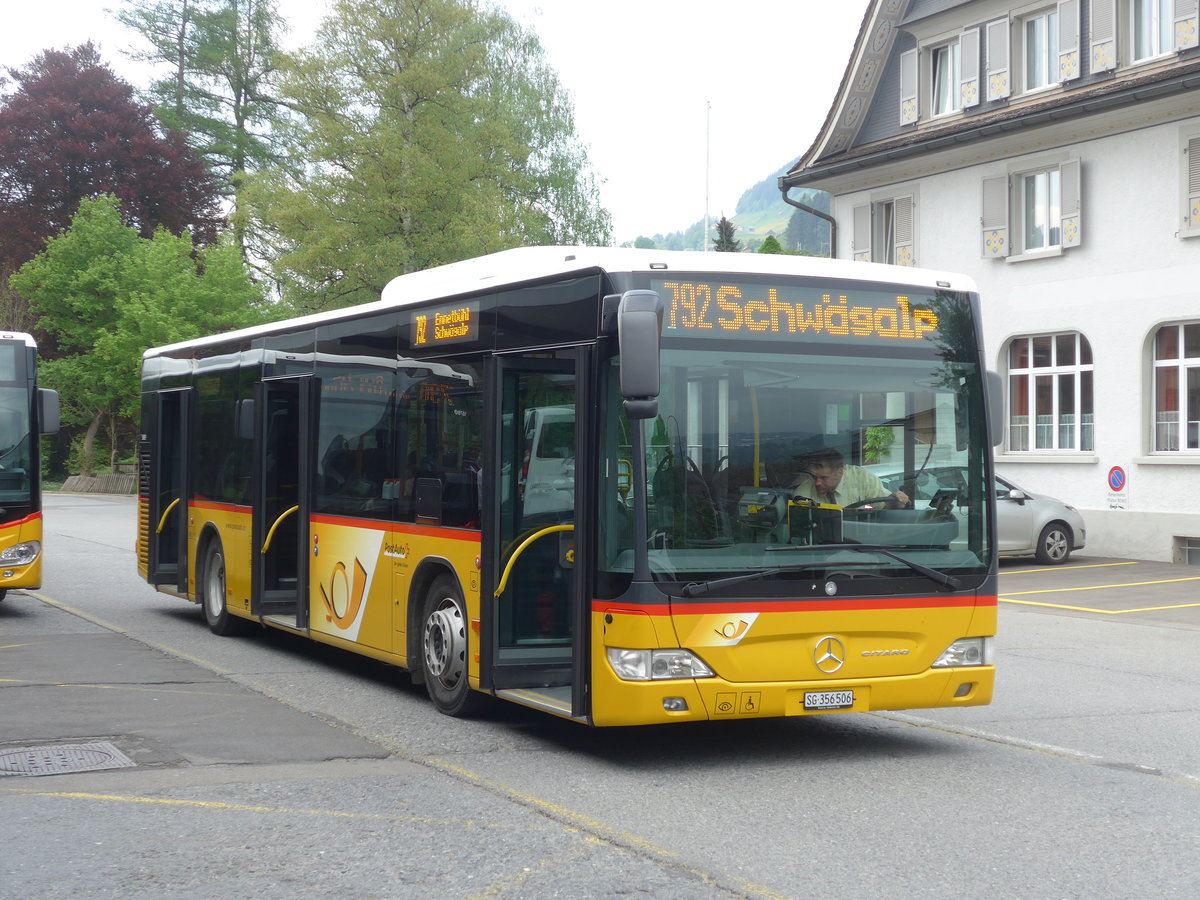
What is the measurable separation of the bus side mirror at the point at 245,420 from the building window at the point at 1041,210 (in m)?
17.3

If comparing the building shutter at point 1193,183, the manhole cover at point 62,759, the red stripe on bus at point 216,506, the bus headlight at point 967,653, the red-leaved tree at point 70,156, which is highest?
the red-leaved tree at point 70,156

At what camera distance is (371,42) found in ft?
139

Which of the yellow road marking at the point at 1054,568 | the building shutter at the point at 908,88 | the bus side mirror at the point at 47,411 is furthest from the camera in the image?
the building shutter at the point at 908,88

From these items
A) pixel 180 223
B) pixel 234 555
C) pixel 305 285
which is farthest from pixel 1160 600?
pixel 180 223

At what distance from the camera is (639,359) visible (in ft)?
23.5

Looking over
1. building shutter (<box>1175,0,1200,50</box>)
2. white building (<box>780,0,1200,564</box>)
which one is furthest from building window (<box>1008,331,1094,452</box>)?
building shutter (<box>1175,0,1200,50</box>)

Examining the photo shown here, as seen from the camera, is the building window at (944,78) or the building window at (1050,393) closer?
the building window at (1050,393)

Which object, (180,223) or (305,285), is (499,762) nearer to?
(305,285)

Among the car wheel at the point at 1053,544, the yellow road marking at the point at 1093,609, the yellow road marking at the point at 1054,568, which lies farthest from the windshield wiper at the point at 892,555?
the car wheel at the point at 1053,544

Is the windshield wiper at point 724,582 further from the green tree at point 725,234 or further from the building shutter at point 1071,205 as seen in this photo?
the green tree at point 725,234

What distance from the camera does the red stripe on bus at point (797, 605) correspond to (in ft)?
24.6

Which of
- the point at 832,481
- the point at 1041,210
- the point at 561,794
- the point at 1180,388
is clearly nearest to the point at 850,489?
the point at 832,481

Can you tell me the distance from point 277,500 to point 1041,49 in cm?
1960

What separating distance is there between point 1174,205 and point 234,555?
1687cm
